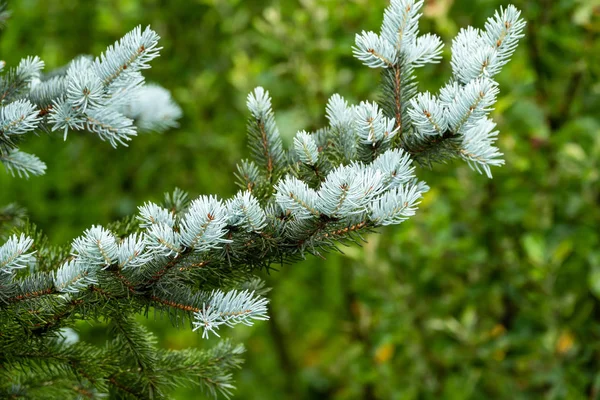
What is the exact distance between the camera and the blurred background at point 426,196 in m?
2.14

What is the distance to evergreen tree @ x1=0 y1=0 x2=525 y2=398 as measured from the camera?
84 centimetres

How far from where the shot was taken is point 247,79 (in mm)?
2576

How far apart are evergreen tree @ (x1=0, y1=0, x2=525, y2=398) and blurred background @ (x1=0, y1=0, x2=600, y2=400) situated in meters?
1.01

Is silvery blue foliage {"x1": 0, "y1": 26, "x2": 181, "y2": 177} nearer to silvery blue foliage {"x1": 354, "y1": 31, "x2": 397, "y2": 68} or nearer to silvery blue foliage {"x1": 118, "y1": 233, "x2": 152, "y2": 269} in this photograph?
silvery blue foliage {"x1": 118, "y1": 233, "x2": 152, "y2": 269}

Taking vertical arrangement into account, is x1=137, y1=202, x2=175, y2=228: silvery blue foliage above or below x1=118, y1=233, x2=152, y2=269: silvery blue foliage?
above

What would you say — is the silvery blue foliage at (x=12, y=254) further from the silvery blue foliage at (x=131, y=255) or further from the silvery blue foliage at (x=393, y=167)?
the silvery blue foliage at (x=393, y=167)

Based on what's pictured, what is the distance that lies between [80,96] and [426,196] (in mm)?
1561

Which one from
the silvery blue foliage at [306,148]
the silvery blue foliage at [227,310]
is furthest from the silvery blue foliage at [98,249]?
the silvery blue foliage at [306,148]

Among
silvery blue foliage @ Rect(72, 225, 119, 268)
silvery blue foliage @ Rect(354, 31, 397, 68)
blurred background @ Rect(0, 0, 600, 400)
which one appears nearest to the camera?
silvery blue foliage @ Rect(72, 225, 119, 268)

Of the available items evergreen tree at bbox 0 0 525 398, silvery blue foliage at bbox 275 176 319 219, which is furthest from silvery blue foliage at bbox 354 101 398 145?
silvery blue foliage at bbox 275 176 319 219

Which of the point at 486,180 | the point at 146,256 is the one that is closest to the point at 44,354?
the point at 146,256

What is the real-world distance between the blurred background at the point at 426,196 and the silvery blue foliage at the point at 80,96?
0.83 meters

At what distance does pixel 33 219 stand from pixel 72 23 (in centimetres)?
98

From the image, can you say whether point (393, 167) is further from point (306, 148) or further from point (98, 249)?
point (98, 249)
